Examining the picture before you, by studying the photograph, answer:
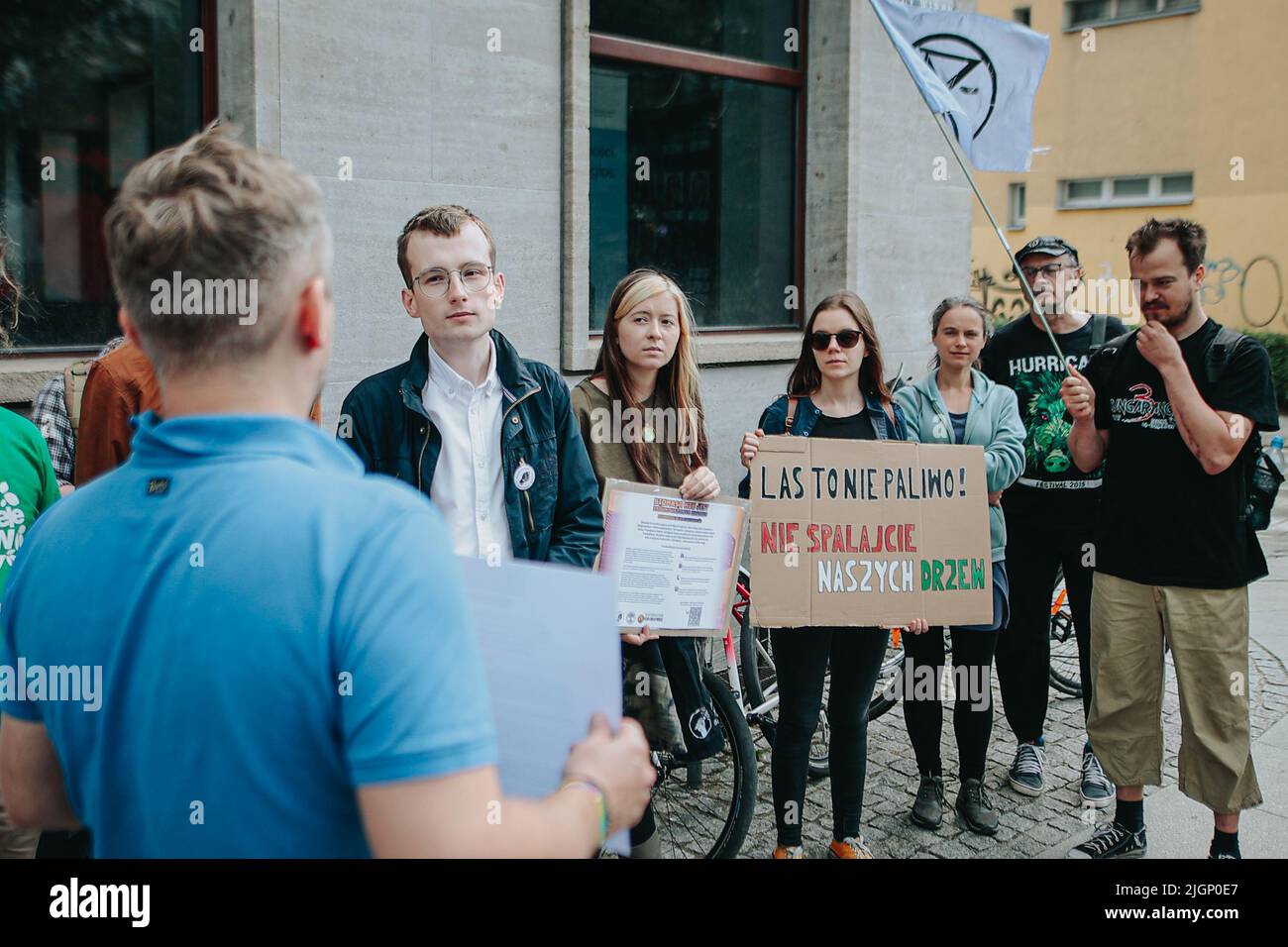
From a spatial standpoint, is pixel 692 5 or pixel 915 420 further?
→ pixel 692 5

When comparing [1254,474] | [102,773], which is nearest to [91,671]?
[102,773]

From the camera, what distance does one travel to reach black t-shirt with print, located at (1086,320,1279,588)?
4020mm

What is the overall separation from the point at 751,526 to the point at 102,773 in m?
3.00

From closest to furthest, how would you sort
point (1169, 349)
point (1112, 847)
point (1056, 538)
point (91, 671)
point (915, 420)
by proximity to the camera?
point (91, 671) < point (1169, 349) < point (1112, 847) < point (915, 420) < point (1056, 538)

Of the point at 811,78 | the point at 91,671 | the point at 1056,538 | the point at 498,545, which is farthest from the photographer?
the point at 811,78

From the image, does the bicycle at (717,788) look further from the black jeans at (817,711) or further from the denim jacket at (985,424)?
the denim jacket at (985,424)

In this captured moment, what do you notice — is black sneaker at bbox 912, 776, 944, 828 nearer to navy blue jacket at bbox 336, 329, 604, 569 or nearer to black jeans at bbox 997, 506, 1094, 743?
black jeans at bbox 997, 506, 1094, 743

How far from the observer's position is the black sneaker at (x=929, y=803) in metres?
4.65

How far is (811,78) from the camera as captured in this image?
24.6ft

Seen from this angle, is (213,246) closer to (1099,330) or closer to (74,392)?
(74,392)

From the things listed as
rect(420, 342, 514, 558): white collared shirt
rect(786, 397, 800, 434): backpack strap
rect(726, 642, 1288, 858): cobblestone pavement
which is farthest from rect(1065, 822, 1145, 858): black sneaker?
rect(420, 342, 514, 558): white collared shirt

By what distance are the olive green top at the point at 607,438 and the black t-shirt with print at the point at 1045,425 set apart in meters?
1.78

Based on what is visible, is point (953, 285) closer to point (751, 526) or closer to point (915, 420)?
point (915, 420)

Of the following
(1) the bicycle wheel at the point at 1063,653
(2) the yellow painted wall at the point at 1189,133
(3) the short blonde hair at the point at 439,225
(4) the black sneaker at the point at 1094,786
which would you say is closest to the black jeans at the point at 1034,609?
(4) the black sneaker at the point at 1094,786
